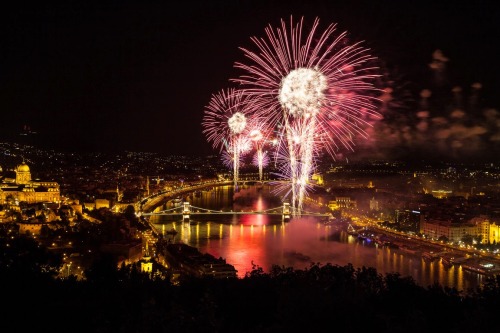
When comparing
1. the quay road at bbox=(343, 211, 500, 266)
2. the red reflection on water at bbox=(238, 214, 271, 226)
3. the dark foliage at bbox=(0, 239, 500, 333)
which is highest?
the dark foliage at bbox=(0, 239, 500, 333)

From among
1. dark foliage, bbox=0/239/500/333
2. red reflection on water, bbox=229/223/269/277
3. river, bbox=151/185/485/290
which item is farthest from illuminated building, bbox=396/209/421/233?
dark foliage, bbox=0/239/500/333

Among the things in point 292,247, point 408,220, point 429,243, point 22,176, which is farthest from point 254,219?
point 22,176

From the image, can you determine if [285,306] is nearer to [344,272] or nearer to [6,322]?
[6,322]

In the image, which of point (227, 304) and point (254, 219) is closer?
point (227, 304)

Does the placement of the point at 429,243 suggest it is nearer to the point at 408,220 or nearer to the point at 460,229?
the point at 460,229

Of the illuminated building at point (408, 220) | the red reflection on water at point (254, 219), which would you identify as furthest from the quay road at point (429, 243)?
the red reflection on water at point (254, 219)

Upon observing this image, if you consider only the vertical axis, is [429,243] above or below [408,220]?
below

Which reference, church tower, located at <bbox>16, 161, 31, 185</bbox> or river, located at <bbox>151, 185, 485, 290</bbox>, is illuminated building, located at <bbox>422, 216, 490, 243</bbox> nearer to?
river, located at <bbox>151, 185, 485, 290</bbox>

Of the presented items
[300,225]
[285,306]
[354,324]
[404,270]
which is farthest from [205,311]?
[300,225]
